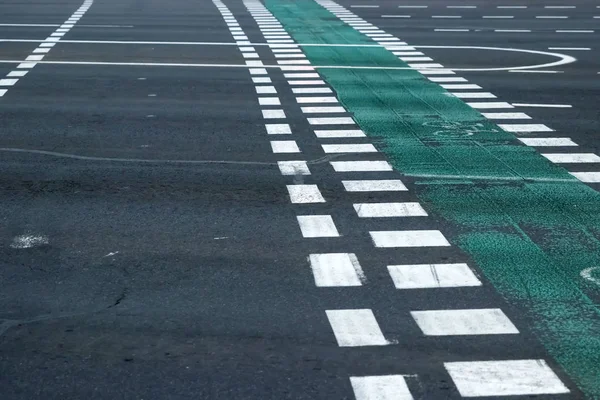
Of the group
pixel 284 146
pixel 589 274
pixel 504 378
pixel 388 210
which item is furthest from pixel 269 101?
pixel 504 378

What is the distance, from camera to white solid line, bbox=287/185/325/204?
10.8 meters

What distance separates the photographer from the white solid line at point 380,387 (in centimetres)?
627

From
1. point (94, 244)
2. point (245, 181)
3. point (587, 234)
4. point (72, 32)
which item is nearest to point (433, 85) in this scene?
point (245, 181)

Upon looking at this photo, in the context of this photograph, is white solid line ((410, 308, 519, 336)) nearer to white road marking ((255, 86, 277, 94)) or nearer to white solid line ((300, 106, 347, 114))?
white solid line ((300, 106, 347, 114))

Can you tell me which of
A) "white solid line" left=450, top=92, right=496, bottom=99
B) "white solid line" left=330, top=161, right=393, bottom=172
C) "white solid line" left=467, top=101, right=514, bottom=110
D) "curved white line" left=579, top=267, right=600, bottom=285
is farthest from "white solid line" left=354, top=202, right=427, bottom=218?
"white solid line" left=450, top=92, right=496, bottom=99

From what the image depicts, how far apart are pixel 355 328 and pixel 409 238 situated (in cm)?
231

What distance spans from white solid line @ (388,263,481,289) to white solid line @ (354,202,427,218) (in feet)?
5.13

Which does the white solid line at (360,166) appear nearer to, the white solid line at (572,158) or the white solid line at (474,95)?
the white solid line at (572,158)

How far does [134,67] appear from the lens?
20.4 m

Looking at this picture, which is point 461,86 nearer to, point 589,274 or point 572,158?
point 572,158

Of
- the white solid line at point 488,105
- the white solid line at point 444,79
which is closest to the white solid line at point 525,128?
the white solid line at point 488,105

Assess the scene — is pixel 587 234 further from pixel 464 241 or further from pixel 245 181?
pixel 245 181

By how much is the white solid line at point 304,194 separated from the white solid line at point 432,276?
7.32 ft

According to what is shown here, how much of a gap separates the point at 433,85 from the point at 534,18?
1400 cm
